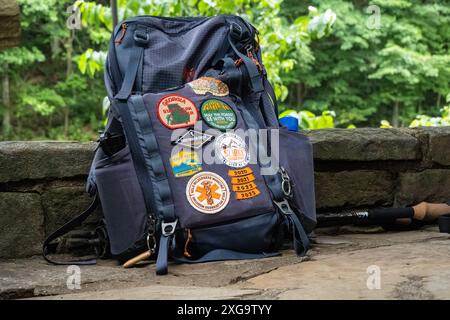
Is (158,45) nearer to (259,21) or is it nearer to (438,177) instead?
(438,177)

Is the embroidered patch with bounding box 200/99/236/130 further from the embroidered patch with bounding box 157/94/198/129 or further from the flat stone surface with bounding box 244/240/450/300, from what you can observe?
the flat stone surface with bounding box 244/240/450/300

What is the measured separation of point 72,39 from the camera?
16.1 metres

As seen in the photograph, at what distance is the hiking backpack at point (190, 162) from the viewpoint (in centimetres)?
185

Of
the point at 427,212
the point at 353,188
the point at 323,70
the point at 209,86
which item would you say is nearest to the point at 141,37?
the point at 209,86

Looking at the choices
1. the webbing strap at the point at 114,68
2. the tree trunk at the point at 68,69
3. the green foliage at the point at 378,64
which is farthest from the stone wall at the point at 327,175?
the tree trunk at the point at 68,69

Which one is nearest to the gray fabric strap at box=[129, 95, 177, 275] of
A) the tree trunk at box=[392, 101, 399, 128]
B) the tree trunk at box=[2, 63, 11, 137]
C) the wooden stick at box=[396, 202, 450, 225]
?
the wooden stick at box=[396, 202, 450, 225]

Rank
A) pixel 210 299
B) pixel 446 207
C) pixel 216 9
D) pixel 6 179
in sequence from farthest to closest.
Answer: pixel 216 9
pixel 446 207
pixel 6 179
pixel 210 299

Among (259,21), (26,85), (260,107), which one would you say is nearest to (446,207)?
(260,107)

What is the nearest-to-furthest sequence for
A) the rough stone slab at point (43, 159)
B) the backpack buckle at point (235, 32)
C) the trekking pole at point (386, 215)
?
the rough stone slab at point (43, 159) → the backpack buckle at point (235, 32) → the trekking pole at point (386, 215)

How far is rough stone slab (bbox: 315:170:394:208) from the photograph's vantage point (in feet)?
8.16

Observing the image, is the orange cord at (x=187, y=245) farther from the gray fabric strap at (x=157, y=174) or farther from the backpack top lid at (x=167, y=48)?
the backpack top lid at (x=167, y=48)

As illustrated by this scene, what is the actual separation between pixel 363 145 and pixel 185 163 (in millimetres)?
874

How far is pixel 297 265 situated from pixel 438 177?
3.59 ft

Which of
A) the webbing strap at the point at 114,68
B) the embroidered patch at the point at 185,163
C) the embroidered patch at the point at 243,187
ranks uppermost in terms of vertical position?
the webbing strap at the point at 114,68
